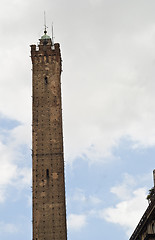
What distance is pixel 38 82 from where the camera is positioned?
41.6 meters

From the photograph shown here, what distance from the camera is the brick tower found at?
36.2m

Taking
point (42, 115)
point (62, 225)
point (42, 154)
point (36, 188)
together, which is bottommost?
point (62, 225)

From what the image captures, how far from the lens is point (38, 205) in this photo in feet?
121

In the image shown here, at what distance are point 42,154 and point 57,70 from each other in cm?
804

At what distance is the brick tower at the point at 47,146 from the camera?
36219mm

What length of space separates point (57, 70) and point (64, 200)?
11708 millimetres

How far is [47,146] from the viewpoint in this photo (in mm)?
38938

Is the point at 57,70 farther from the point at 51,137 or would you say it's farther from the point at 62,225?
the point at 62,225

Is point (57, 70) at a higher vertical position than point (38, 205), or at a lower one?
higher

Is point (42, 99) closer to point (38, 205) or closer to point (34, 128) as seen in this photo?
point (34, 128)

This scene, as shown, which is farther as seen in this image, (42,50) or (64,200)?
(42,50)

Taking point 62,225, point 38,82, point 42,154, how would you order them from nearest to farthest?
1. point 62,225
2. point 42,154
3. point 38,82

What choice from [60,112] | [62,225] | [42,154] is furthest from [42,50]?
[62,225]

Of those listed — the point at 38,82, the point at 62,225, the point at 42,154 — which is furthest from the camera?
the point at 38,82
